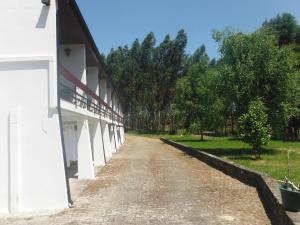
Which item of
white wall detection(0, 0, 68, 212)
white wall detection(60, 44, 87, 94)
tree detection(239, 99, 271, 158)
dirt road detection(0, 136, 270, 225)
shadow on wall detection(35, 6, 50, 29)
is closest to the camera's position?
dirt road detection(0, 136, 270, 225)

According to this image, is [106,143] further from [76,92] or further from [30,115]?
[30,115]

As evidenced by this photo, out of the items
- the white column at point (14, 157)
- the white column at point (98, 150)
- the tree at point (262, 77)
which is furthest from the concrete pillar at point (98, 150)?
the white column at point (14, 157)

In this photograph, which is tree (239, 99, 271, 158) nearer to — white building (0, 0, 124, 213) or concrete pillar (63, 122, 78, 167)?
concrete pillar (63, 122, 78, 167)

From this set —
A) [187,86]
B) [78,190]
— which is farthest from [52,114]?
[187,86]

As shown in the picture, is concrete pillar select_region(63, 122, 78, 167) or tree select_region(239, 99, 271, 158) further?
concrete pillar select_region(63, 122, 78, 167)

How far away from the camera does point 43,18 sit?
10.1 m

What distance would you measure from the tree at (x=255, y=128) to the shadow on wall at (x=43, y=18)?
12735mm

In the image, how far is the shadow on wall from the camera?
32.9 ft

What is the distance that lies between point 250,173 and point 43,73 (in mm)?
7118

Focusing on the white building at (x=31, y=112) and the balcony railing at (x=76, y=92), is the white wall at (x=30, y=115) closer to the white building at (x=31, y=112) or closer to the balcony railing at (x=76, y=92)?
the white building at (x=31, y=112)

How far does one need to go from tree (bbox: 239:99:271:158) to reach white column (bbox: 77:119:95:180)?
28.7 feet

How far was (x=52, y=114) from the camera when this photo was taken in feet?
31.8

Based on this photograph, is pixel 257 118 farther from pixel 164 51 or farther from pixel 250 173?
pixel 164 51

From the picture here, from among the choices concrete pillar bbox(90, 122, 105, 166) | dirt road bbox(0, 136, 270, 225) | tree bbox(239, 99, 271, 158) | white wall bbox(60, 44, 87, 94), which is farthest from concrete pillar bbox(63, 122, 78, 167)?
tree bbox(239, 99, 271, 158)
